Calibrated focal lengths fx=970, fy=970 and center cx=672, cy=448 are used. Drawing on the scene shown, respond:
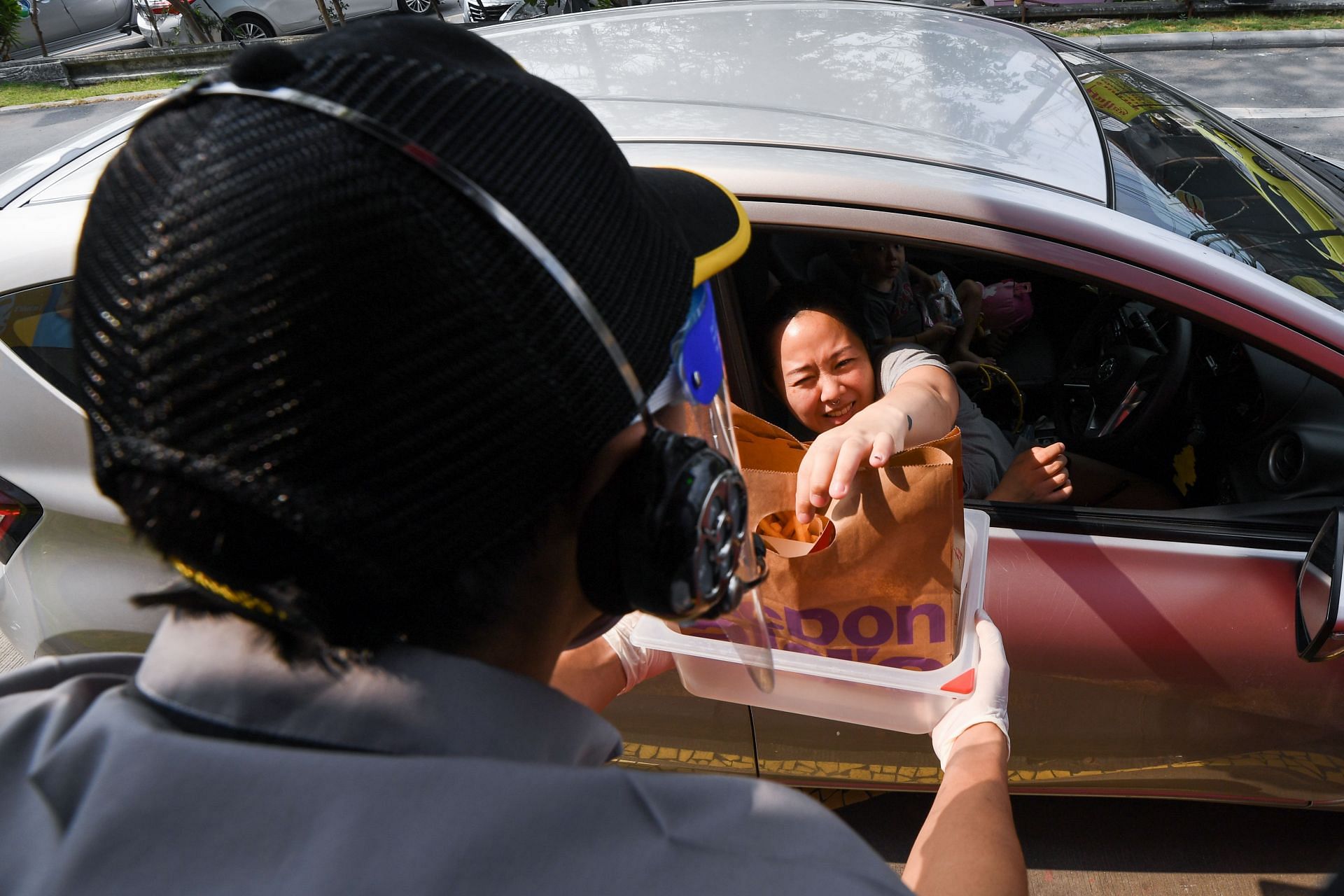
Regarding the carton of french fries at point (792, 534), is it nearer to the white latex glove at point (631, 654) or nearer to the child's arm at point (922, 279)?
the white latex glove at point (631, 654)

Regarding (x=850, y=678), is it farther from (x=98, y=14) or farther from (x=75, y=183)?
(x=98, y=14)

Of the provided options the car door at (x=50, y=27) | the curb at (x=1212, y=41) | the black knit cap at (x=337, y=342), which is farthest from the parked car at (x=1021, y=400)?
the car door at (x=50, y=27)

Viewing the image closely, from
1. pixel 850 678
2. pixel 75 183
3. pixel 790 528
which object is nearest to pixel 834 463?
pixel 790 528

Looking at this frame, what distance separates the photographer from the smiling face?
6.70 feet

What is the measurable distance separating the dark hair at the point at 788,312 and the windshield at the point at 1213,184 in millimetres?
583

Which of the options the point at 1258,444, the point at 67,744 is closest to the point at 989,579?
the point at 1258,444

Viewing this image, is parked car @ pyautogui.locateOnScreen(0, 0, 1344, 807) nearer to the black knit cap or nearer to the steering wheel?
the steering wheel

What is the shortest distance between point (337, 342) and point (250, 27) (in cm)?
1303

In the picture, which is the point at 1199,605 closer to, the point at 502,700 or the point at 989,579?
the point at 989,579

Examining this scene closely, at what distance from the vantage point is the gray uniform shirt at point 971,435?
2.01 m

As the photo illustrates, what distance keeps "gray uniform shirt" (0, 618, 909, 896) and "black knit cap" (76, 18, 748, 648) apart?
6 centimetres

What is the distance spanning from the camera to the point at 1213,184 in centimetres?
217

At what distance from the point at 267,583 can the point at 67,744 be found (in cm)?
16

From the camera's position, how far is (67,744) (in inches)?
25.3
